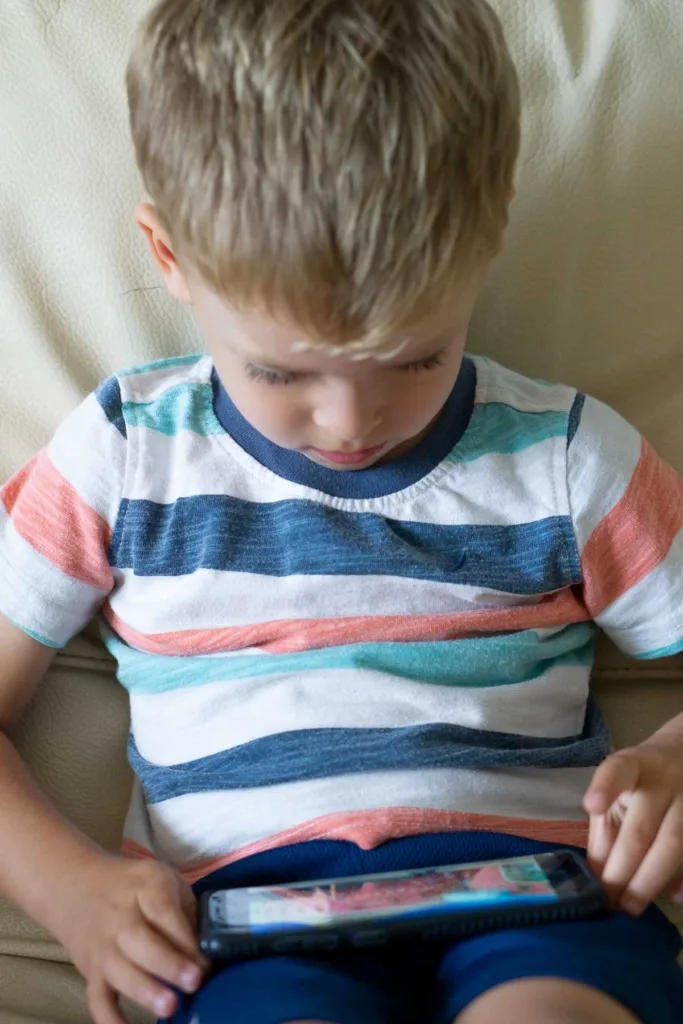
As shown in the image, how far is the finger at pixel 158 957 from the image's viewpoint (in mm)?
605

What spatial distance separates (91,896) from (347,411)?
320mm

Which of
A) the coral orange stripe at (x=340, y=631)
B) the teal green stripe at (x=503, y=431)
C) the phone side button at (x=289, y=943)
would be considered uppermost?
the teal green stripe at (x=503, y=431)

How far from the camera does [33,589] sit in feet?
2.43

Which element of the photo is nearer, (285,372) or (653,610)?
(285,372)

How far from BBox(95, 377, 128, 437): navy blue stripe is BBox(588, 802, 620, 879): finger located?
0.39m

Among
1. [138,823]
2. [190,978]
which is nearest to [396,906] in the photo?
[190,978]

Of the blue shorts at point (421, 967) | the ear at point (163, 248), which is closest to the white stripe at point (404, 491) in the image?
the ear at point (163, 248)

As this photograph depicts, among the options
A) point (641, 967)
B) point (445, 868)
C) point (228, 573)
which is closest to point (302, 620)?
point (228, 573)

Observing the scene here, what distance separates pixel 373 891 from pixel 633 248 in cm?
51

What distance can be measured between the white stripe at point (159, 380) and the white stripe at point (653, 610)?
323 millimetres

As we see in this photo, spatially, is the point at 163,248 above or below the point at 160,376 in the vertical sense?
above

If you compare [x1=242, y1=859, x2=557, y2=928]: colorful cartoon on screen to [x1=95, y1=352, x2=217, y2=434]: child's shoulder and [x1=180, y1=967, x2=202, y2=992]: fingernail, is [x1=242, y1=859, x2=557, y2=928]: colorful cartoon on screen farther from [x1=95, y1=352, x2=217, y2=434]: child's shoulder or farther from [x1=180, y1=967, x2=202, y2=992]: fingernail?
[x1=95, y1=352, x2=217, y2=434]: child's shoulder

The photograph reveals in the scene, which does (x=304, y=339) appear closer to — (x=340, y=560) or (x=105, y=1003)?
(x=340, y=560)

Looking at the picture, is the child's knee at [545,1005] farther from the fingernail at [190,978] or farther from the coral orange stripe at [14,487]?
the coral orange stripe at [14,487]
